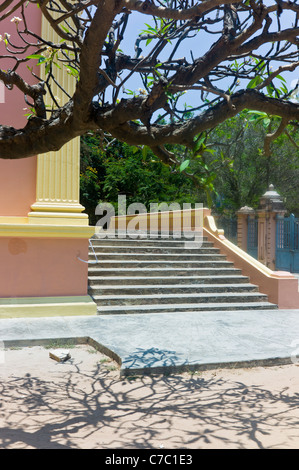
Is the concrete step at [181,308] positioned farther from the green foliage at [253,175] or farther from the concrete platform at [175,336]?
the green foliage at [253,175]

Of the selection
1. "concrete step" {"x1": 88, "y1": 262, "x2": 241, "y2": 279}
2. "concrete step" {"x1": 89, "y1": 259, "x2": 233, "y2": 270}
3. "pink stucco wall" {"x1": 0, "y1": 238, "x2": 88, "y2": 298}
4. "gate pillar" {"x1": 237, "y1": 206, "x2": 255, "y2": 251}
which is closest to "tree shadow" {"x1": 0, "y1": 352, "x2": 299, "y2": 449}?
"pink stucco wall" {"x1": 0, "y1": 238, "x2": 88, "y2": 298}

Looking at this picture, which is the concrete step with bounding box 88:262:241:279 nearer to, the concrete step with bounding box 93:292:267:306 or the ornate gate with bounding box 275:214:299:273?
the concrete step with bounding box 93:292:267:306

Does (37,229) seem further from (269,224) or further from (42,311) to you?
(269,224)

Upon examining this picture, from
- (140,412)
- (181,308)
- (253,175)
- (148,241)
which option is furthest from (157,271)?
(253,175)

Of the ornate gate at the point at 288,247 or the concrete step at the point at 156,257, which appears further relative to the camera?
the ornate gate at the point at 288,247

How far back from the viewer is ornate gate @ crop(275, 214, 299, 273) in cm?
1462

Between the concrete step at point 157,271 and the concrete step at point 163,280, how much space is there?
0.31ft

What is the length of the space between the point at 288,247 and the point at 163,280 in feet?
23.1

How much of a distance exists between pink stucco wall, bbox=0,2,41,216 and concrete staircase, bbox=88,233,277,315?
6.17 ft

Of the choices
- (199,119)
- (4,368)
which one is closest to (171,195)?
(4,368)

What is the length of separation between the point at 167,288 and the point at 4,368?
4.27m

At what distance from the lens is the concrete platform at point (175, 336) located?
17.0ft

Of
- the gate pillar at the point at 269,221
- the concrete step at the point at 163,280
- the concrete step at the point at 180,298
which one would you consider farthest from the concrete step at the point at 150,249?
the gate pillar at the point at 269,221
